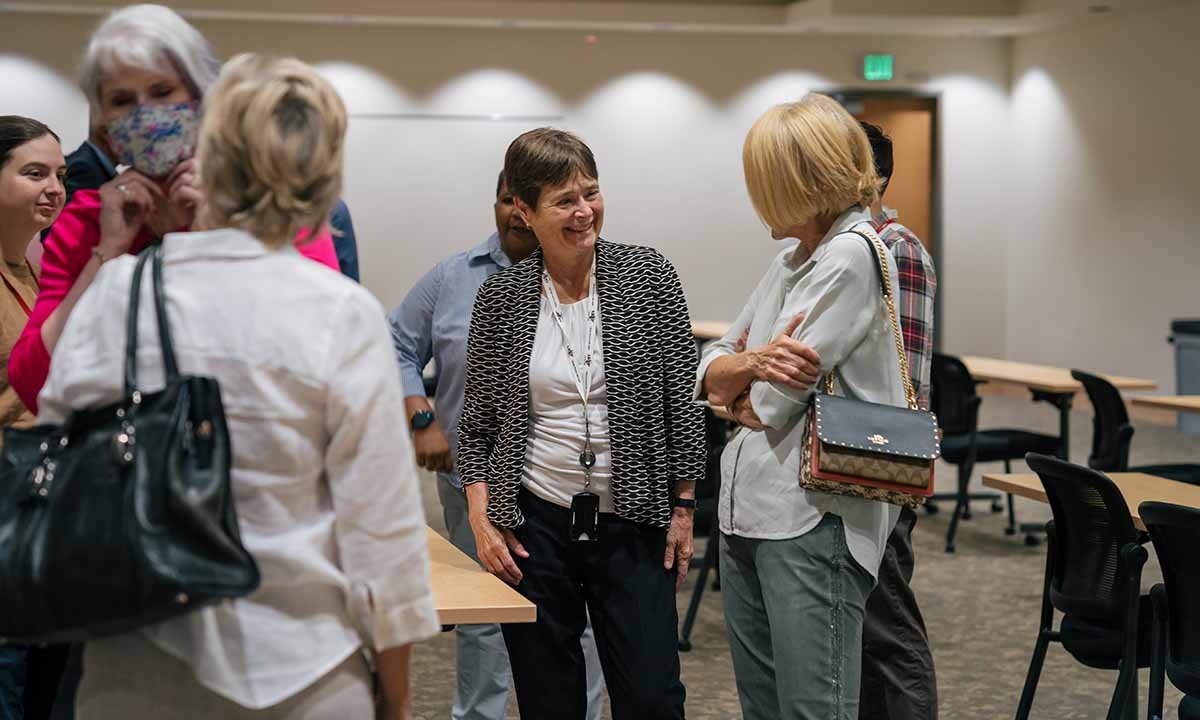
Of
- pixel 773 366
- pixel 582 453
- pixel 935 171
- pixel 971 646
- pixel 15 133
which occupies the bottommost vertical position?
pixel 971 646

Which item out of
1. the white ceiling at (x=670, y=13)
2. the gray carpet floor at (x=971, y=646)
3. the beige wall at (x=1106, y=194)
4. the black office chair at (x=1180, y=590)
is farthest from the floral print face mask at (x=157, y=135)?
the beige wall at (x=1106, y=194)

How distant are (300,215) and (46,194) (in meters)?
1.85

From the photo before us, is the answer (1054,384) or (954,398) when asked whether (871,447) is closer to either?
(954,398)

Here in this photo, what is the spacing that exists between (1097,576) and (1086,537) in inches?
4.5

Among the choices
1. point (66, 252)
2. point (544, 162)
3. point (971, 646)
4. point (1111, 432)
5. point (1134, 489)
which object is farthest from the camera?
point (1111, 432)

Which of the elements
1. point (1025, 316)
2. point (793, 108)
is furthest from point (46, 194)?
point (1025, 316)

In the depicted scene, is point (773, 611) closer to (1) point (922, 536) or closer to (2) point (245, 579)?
(2) point (245, 579)

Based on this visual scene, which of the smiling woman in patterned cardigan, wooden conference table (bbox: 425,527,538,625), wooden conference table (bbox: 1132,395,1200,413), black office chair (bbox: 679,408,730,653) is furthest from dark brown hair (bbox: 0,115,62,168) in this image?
wooden conference table (bbox: 1132,395,1200,413)

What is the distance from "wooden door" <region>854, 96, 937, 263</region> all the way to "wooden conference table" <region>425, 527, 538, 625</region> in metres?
12.4

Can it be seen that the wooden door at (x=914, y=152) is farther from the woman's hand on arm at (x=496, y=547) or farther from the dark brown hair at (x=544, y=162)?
the woman's hand on arm at (x=496, y=547)

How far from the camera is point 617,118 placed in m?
13.9

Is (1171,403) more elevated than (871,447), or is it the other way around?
(871,447)

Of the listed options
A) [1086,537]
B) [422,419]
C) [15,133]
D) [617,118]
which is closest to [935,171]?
[617,118]

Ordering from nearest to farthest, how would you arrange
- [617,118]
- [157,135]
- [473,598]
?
[157,135]
[473,598]
[617,118]
